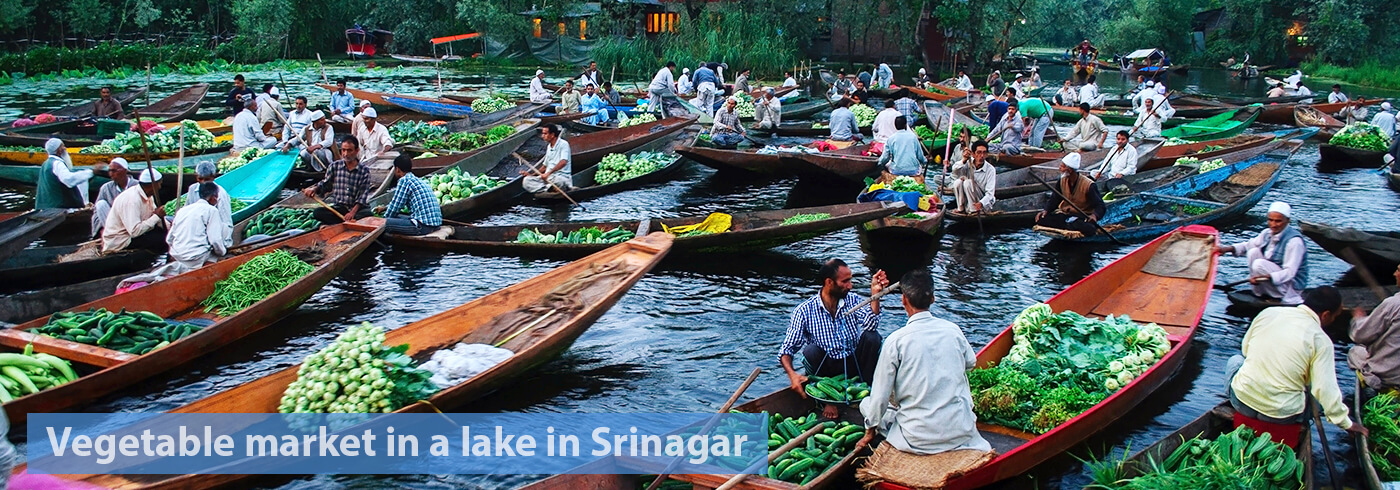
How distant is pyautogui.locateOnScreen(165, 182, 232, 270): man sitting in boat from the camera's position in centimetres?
853

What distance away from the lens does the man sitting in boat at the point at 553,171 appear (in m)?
13.2

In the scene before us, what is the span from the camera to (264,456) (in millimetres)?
5641

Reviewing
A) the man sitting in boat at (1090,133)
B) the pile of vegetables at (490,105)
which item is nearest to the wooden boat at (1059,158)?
the man sitting in boat at (1090,133)

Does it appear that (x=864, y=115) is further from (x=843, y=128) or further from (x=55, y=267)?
(x=55, y=267)

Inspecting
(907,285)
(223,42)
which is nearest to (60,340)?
(907,285)

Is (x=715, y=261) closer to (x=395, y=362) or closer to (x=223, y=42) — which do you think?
(x=395, y=362)

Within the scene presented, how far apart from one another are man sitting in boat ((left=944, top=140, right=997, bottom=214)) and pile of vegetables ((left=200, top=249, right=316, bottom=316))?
24.3 ft

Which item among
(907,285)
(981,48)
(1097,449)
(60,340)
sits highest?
(981,48)

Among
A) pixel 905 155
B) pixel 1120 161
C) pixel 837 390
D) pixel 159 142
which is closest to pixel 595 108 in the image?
pixel 159 142

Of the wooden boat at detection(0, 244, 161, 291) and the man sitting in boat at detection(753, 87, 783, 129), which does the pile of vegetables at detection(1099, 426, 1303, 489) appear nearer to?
the wooden boat at detection(0, 244, 161, 291)

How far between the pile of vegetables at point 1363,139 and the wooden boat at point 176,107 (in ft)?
73.9

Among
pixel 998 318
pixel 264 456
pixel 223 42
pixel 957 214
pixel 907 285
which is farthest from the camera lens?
pixel 223 42

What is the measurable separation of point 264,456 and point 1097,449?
17.4 ft

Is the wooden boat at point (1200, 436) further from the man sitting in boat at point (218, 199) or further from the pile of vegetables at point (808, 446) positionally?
the man sitting in boat at point (218, 199)
